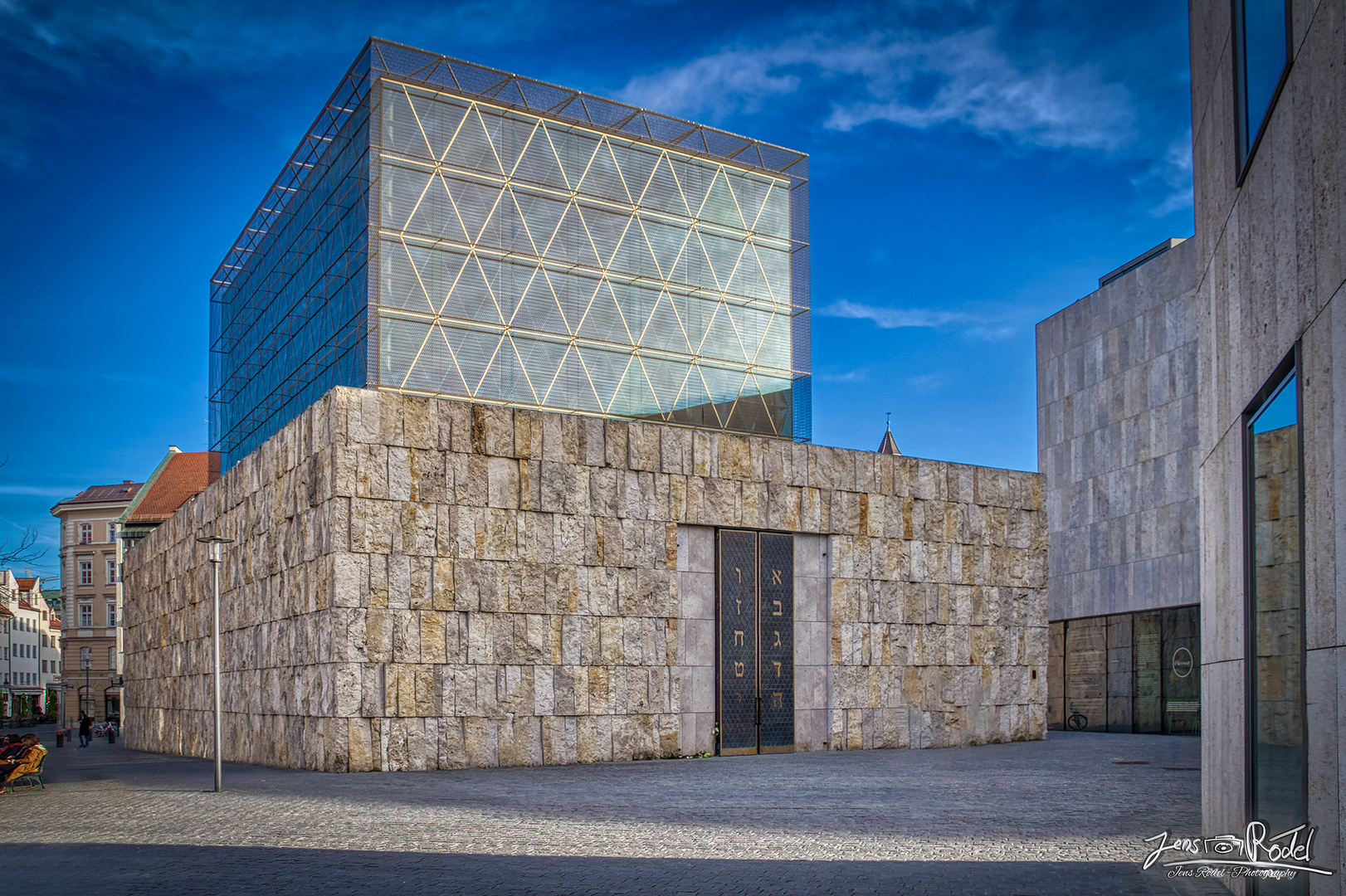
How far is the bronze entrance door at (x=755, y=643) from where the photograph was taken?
23.6 metres

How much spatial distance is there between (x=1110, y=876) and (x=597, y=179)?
3194 centimetres

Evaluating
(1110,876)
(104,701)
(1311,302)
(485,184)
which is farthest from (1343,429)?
(104,701)

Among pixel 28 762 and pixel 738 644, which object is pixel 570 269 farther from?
pixel 28 762

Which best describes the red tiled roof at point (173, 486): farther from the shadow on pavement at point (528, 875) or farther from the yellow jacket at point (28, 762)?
the shadow on pavement at point (528, 875)

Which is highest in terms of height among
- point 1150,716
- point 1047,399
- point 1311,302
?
point 1047,399

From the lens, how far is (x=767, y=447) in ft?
81.0

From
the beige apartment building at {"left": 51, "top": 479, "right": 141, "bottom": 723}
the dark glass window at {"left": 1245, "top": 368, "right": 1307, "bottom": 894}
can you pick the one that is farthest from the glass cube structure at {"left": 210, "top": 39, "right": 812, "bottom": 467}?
the beige apartment building at {"left": 51, "top": 479, "right": 141, "bottom": 723}

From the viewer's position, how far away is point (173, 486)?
216 feet

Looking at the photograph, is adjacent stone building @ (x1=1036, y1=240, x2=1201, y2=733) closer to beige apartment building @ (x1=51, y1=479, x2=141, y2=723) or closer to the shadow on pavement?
the shadow on pavement

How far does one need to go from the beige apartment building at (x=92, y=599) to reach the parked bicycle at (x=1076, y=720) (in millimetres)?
58480

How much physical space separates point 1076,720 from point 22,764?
2894 centimetres

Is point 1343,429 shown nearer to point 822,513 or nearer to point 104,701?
point 822,513

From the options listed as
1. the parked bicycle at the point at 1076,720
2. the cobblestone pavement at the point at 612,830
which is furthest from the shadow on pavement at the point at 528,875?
the parked bicycle at the point at 1076,720

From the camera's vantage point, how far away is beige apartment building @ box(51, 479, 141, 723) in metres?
76.2
